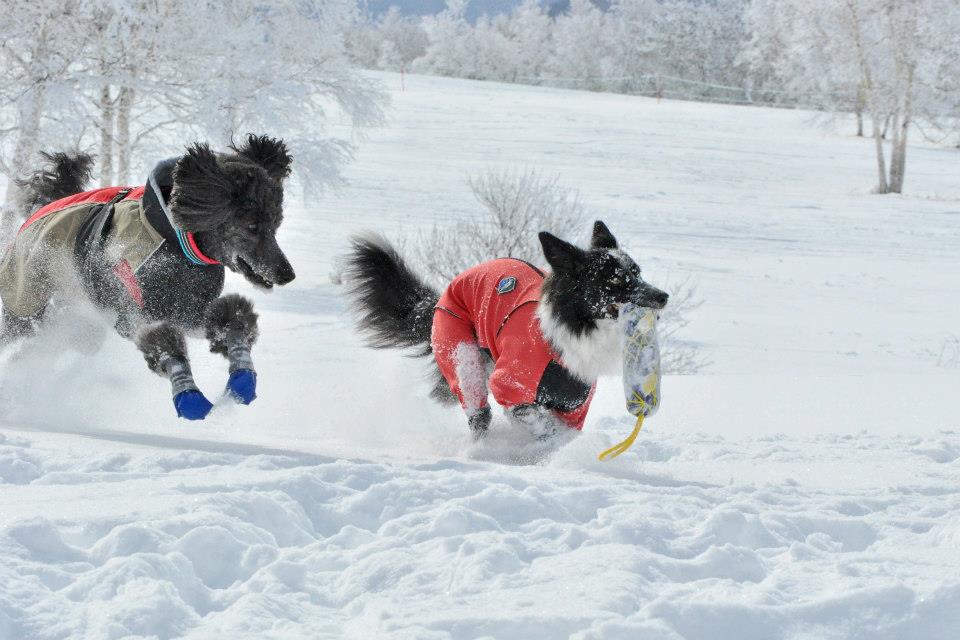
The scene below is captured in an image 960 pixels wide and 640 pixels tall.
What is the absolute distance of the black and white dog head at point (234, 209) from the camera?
175 inches

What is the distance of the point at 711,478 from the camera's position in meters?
4.06

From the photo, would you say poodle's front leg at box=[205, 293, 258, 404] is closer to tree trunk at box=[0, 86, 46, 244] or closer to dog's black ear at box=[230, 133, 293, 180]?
dog's black ear at box=[230, 133, 293, 180]

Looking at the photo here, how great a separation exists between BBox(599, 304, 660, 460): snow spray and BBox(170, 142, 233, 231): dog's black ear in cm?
200

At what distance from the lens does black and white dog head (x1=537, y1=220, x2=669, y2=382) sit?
4.41m

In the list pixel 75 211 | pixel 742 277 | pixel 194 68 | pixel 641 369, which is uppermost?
pixel 194 68

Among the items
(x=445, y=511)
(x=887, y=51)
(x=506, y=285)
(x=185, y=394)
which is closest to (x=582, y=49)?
(x=887, y=51)

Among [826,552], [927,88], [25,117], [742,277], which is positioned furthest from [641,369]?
[927,88]

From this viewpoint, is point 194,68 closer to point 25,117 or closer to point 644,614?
point 25,117

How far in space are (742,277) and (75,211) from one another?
14985mm

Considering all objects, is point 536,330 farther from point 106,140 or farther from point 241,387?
point 106,140

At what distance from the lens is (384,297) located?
5605 mm

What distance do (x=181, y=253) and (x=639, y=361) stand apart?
230 centimetres

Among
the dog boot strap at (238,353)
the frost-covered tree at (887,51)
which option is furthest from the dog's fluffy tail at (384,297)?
the frost-covered tree at (887,51)

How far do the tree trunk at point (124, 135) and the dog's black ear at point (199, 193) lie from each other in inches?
449
